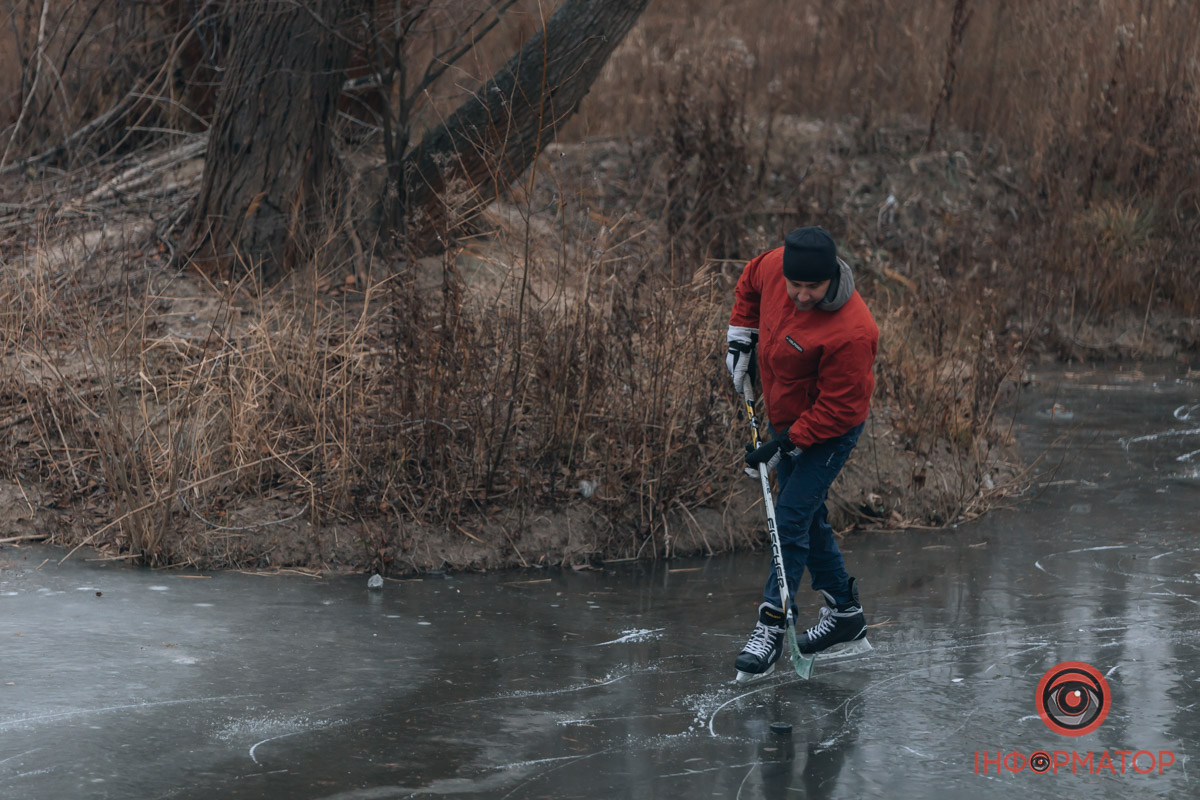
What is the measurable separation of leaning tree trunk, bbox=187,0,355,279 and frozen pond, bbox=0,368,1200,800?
149 inches

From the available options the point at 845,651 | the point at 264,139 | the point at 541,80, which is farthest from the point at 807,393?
the point at 264,139

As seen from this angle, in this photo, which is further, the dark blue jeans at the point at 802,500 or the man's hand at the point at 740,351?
the man's hand at the point at 740,351

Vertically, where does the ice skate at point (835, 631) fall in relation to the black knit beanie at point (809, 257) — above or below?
below

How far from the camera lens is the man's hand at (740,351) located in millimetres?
6371

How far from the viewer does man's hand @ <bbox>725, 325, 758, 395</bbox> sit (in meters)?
6.37

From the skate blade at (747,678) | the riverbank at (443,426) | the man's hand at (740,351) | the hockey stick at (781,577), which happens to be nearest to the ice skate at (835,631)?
the hockey stick at (781,577)

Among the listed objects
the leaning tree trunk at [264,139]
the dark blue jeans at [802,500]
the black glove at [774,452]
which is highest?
the leaning tree trunk at [264,139]

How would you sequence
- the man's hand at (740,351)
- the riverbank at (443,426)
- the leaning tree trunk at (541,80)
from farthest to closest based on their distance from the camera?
the leaning tree trunk at (541,80) → the riverbank at (443,426) → the man's hand at (740,351)

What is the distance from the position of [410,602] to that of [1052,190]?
11.6 meters

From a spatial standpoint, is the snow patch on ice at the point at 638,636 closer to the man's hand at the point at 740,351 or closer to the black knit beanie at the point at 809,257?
the man's hand at the point at 740,351

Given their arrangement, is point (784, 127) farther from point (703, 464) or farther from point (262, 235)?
point (703, 464)

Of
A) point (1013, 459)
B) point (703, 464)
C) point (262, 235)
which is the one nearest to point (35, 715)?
point (703, 464)

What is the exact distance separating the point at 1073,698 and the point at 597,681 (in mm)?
2019

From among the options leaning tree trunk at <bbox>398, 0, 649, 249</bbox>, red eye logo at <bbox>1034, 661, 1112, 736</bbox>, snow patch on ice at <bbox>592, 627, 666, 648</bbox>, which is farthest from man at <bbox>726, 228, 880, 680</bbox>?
leaning tree trunk at <bbox>398, 0, 649, 249</bbox>
